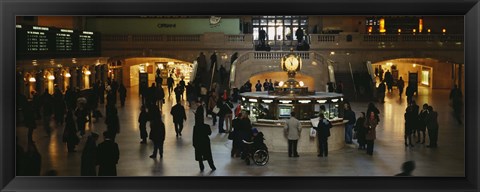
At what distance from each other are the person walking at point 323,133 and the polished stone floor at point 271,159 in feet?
0.63

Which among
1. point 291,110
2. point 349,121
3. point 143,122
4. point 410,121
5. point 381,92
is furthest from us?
point 381,92

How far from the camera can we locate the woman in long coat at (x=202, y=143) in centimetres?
1303

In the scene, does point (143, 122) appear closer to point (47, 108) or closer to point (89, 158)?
point (47, 108)

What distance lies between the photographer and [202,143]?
13.2 metres

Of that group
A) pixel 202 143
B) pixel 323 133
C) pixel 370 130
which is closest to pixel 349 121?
pixel 370 130

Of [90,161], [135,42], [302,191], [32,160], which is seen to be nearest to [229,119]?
[90,161]

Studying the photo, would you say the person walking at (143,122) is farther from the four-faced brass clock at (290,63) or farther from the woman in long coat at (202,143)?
the woman in long coat at (202,143)

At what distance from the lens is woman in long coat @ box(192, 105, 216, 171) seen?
13.0 metres
